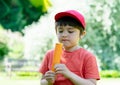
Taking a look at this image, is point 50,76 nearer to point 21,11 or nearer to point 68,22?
point 68,22

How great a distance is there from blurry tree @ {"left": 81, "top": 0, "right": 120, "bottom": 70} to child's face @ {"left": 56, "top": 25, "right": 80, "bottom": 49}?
59.2 ft

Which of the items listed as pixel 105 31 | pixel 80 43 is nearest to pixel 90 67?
pixel 80 43

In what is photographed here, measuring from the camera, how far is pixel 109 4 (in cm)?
2073

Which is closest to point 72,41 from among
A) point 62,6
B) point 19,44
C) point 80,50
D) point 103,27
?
point 80,50

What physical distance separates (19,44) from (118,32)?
5487 mm

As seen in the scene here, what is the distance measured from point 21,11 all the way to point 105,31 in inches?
611

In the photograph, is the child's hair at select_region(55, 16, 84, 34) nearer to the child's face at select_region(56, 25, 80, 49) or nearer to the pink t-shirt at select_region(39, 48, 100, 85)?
the child's face at select_region(56, 25, 80, 49)

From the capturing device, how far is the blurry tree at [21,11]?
5.43 metres

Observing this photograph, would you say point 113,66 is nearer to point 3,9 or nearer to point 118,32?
point 118,32

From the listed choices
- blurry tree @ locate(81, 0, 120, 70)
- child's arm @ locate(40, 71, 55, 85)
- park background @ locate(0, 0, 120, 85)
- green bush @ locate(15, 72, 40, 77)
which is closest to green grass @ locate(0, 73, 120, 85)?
green bush @ locate(15, 72, 40, 77)

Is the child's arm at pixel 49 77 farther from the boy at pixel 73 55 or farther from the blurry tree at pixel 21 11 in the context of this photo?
the blurry tree at pixel 21 11

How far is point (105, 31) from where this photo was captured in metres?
21.7

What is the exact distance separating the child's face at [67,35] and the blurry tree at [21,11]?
9.29 ft

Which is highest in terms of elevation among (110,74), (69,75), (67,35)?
(110,74)
